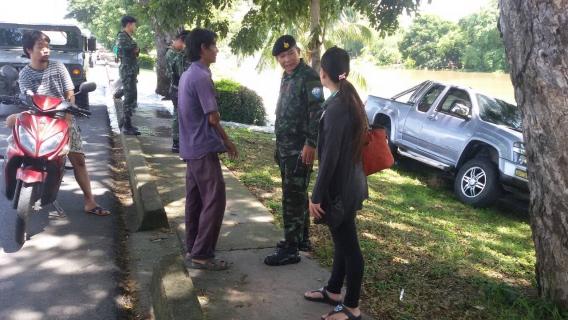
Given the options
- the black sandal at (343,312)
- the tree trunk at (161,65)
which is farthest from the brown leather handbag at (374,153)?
the tree trunk at (161,65)

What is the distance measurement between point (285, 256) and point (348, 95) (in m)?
1.73

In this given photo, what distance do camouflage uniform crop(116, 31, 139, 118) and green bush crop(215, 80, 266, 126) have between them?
3.89 metres

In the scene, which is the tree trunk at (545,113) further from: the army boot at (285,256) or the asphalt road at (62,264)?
the asphalt road at (62,264)

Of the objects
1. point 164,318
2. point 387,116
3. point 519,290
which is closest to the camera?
point 164,318

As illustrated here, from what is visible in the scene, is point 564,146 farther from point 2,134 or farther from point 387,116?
point 2,134

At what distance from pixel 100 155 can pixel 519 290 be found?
6.60 metres

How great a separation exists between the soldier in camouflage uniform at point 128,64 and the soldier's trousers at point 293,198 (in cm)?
552

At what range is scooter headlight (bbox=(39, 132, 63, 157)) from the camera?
471cm

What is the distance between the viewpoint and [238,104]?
13375 mm

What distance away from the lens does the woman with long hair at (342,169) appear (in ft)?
10.3

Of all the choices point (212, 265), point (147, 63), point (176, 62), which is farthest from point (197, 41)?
point (147, 63)

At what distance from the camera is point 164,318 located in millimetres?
2938

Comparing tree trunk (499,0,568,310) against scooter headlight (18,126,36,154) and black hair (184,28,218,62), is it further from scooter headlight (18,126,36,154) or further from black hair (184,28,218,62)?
→ scooter headlight (18,126,36,154)

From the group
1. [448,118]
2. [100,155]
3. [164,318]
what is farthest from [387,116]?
[164,318]
